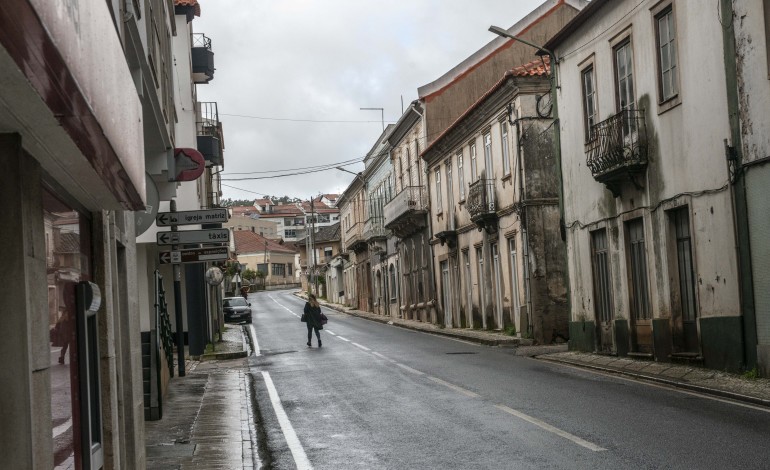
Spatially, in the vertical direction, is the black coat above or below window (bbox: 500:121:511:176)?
below

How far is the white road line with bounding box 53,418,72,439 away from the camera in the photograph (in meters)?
4.71

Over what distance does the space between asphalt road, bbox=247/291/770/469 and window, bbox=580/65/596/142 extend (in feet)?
20.1

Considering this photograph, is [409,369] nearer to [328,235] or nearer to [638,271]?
[638,271]

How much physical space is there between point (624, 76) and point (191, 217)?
10.2m

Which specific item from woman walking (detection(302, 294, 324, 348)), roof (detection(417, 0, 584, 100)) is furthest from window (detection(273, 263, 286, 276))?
woman walking (detection(302, 294, 324, 348))

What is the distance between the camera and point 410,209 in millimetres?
43531

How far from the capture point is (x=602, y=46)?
21859 millimetres

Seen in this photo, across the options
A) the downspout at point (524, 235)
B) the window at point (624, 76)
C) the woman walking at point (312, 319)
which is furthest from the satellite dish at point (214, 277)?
the window at point (624, 76)

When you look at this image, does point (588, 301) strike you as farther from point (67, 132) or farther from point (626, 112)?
point (67, 132)

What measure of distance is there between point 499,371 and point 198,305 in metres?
13.2

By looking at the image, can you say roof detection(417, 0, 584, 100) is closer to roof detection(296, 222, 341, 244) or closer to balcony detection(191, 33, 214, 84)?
balcony detection(191, 33, 214, 84)

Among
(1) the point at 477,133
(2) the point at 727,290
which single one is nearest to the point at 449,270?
(1) the point at 477,133

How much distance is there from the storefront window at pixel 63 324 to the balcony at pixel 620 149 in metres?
15.3

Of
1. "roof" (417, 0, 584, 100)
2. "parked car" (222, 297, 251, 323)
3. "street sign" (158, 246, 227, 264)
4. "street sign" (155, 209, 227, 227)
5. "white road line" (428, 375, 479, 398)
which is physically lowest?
"white road line" (428, 375, 479, 398)
